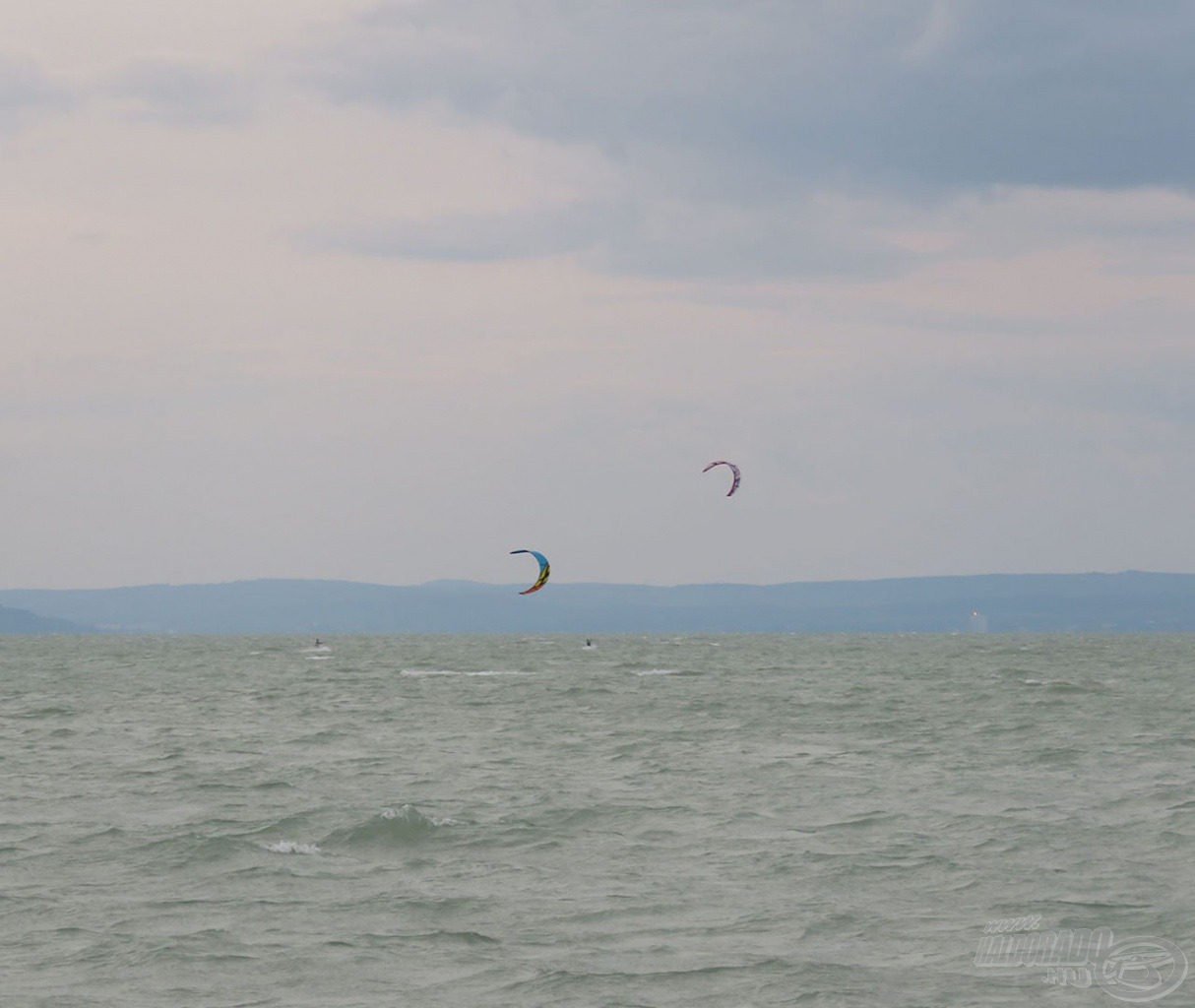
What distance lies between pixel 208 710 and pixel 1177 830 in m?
45.4

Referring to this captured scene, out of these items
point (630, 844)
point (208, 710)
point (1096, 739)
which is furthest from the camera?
point (208, 710)

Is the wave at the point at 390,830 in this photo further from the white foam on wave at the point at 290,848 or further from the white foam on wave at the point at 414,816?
the white foam on wave at the point at 290,848

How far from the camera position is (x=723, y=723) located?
174 feet

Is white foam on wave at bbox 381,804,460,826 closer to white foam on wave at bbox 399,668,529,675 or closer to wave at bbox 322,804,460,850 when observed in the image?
wave at bbox 322,804,460,850

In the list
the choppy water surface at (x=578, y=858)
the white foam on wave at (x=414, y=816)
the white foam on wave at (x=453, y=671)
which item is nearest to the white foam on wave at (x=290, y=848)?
the choppy water surface at (x=578, y=858)

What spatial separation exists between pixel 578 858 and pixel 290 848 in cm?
504

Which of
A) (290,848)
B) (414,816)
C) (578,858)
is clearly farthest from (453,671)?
(578,858)

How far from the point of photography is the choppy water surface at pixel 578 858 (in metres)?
17.3

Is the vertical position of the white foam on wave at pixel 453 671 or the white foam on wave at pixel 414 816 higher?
the white foam on wave at pixel 414 816

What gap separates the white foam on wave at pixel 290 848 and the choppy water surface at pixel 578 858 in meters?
0.10

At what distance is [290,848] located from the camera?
2548 centimetres

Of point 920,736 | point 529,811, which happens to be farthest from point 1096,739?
point 529,811

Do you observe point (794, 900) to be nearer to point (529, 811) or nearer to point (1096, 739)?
point (529, 811)

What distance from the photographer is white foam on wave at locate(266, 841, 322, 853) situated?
25.2 m
